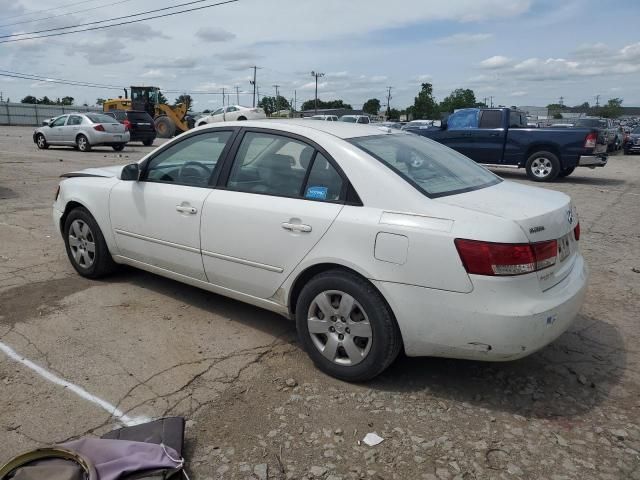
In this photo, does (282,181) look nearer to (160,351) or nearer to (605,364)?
(160,351)

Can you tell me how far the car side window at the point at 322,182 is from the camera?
3402 mm

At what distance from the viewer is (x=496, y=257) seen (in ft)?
9.23

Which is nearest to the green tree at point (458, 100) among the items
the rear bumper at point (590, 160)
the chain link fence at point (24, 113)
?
the chain link fence at point (24, 113)

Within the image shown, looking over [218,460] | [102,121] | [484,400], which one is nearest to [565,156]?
[484,400]

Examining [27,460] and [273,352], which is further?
[273,352]

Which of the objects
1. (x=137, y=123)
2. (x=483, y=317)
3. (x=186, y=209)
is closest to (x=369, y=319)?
(x=483, y=317)

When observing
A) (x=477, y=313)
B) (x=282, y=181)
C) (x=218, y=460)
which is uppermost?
(x=282, y=181)

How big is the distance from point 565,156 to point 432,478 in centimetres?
1278

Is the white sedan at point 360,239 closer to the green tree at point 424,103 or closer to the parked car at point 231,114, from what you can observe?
the parked car at point 231,114

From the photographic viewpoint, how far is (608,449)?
8.98 ft

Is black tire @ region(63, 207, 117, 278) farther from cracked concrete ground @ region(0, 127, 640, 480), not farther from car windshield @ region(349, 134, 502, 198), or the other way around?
car windshield @ region(349, 134, 502, 198)

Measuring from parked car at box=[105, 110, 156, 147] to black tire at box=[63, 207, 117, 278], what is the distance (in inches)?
778

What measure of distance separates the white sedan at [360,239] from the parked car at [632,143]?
26.5m

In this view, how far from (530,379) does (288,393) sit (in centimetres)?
155
